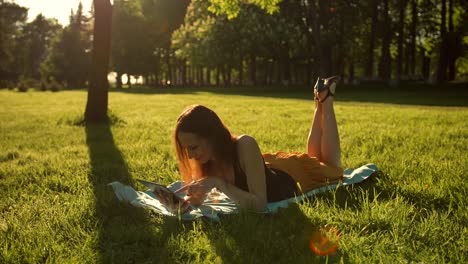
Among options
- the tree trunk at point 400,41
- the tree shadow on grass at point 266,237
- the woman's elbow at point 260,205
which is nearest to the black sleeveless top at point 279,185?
the tree shadow on grass at point 266,237

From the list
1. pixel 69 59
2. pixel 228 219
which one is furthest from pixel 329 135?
pixel 69 59

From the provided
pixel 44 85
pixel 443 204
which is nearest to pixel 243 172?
pixel 443 204

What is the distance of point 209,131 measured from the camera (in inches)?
132

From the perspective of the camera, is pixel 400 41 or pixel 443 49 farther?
pixel 400 41

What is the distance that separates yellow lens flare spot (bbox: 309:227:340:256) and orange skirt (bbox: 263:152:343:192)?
1295 mm

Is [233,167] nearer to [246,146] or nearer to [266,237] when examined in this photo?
[246,146]

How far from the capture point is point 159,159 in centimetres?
641

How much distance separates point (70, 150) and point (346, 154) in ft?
15.7

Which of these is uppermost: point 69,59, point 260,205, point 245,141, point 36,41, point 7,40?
point 36,41

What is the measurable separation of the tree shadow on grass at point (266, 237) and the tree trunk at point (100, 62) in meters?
9.05

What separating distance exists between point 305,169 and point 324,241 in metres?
1.63

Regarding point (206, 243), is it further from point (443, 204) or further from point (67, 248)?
point (443, 204)

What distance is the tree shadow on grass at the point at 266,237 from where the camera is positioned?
2.77m

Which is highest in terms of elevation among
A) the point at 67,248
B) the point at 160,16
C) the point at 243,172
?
the point at 160,16
